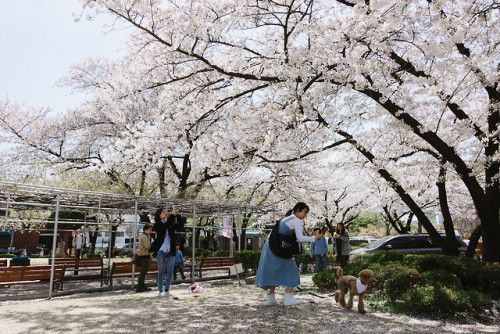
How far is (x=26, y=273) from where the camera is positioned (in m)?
8.58

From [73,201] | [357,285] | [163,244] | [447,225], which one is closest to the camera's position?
[357,285]

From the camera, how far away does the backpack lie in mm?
5445

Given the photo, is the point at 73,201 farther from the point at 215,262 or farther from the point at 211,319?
the point at 211,319

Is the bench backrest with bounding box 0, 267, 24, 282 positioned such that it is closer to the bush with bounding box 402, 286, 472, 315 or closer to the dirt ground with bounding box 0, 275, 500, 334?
the dirt ground with bounding box 0, 275, 500, 334

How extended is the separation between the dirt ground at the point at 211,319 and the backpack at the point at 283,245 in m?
0.86

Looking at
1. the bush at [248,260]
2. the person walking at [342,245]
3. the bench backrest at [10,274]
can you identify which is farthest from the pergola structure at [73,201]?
the person walking at [342,245]

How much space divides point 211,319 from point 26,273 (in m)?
6.17

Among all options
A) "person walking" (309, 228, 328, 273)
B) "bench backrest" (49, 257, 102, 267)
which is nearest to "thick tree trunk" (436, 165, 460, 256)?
"person walking" (309, 228, 328, 273)

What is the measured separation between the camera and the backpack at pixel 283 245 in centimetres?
545

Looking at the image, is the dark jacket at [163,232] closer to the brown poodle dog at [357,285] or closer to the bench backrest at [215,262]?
the brown poodle dog at [357,285]

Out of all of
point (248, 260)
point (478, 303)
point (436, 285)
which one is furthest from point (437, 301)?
point (248, 260)

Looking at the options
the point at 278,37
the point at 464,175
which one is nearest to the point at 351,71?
the point at 278,37

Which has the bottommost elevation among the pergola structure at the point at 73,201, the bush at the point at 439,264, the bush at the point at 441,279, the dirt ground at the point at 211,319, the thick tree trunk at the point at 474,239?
the dirt ground at the point at 211,319

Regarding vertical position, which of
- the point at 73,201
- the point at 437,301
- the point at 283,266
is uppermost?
the point at 73,201
